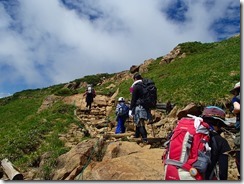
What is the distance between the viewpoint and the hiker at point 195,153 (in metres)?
5.06

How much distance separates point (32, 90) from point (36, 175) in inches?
2200

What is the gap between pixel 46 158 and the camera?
1165cm

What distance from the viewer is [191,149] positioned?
5.16 meters

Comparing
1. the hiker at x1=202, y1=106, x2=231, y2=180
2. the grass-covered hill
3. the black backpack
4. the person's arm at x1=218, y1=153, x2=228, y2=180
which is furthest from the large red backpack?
the grass-covered hill

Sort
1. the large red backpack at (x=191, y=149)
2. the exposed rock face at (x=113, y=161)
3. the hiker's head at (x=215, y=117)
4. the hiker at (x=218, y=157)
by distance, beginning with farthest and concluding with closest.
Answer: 1. the exposed rock face at (x=113, y=161)
2. the hiker's head at (x=215, y=117)
3. the hiker at (x=218, y=157)
4. the large red backpack at (x=191, y=149)

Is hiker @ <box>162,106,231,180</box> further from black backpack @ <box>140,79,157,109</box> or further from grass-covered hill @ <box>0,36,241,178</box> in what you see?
grass-covered hill @ <box>0,36,241,178</box>

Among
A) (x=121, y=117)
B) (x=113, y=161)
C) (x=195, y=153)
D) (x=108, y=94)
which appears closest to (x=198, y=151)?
(x=195, y=153)

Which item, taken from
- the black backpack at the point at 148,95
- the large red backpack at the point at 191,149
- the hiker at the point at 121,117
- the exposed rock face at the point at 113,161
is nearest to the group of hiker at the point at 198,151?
the large red backpack at the point at 191,149

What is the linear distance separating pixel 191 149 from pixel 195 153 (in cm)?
8

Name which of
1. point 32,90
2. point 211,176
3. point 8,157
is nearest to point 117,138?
point 8,157

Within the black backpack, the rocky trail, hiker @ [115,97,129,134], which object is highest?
the black backpack

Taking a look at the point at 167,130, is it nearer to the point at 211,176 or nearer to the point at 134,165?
the point at 134,165

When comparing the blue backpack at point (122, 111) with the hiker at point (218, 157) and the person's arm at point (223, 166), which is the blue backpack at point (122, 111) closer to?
the hiker at point (218, 157)

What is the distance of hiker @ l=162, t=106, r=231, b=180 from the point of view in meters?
5.06
